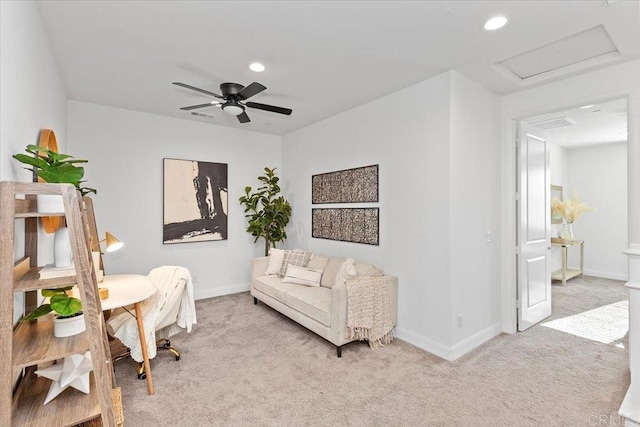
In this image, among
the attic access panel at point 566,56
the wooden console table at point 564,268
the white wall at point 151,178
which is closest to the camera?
the attic access panel at point 566,56

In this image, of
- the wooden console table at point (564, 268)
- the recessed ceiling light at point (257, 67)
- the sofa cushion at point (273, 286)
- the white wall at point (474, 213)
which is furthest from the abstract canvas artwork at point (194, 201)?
the wooden console table at point (564, 268)

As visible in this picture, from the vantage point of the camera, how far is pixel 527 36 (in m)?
2.35

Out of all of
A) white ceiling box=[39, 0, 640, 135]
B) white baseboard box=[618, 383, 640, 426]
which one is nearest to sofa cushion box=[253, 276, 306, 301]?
white ceiling box=[39, 0, 640, 135]

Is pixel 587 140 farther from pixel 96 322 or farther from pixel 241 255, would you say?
pixel 96 322

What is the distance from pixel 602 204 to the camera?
20.7 feet

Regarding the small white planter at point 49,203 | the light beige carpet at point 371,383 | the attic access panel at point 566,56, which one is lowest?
the light beige carpet at point 371,383

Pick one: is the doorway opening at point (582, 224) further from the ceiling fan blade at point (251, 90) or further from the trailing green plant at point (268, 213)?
the trailing green plant at point (268, 213)

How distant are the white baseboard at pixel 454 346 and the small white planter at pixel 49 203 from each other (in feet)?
10.2

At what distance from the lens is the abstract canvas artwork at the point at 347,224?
3.76 metres

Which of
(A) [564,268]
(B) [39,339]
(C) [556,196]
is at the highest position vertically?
(C) [556,196]

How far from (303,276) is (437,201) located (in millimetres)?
1916

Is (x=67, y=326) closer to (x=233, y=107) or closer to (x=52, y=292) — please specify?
(x=52, y=292)

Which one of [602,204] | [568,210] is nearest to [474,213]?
[568,210]

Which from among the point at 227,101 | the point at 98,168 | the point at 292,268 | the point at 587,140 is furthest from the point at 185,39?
the point at 587,140
